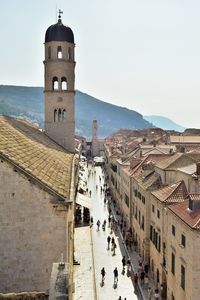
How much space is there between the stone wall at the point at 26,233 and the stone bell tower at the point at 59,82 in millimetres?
27285

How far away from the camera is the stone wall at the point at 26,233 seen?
15203 mm

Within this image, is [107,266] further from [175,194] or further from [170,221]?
[170,221]

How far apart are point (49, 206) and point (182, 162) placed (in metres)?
21.7

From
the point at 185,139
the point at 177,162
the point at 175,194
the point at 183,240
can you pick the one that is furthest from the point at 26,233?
the point at 185,139

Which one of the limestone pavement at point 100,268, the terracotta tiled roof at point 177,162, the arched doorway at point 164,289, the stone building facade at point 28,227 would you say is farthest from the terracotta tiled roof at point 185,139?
the stone building facade at point 28,227

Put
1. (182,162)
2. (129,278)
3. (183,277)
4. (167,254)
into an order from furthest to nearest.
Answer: (182,162), (129,278), (167,254), (183,277)

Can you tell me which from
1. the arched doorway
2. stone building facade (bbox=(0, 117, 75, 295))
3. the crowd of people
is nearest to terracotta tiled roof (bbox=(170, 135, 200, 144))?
the crowd of people

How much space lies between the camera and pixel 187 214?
24078 millimetres

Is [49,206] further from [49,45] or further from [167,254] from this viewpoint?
[49,45]

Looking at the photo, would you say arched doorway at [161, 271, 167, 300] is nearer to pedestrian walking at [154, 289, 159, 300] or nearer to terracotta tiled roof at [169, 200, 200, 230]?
pedestrian walking at [154, 289, 159, 300]

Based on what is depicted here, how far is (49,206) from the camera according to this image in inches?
606

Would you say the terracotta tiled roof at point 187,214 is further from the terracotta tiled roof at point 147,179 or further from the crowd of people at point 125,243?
the terracotta tiled roof at point 147,179

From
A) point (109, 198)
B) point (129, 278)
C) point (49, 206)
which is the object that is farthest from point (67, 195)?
point (109, 198)

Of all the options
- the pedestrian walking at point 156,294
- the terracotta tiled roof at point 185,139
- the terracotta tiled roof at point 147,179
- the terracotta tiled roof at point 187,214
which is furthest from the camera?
the terracotta tiled roof at point 185,139
